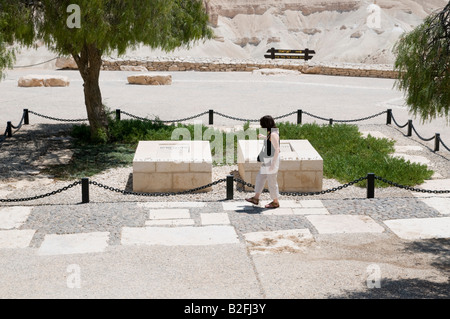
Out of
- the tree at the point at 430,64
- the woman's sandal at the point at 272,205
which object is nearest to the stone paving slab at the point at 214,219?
the woman's sandal at the point at 272,205

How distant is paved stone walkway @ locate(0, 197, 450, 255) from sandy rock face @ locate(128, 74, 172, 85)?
17.0 meters

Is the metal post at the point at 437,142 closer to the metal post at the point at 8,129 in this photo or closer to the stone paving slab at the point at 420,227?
the stone paving slab at the point at 420,227

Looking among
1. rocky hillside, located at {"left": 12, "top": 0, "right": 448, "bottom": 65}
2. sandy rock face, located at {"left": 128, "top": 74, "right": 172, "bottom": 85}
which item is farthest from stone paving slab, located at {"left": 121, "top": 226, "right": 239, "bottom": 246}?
rocky hillside, located at {"left": 12, "top": 0, "right": 448, "bottom": 65}

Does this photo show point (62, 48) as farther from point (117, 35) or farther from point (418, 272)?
point (418, 272)

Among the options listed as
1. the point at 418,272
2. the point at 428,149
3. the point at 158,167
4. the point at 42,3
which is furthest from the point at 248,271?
the point at 428,149

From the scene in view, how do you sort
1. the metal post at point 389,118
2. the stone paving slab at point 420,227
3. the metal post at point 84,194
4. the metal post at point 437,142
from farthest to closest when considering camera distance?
1. the metal post at point 389,118
2. the metal post at point 437,142
3. the metal post at point 84,194
4. the stone paving slab at point 420,227

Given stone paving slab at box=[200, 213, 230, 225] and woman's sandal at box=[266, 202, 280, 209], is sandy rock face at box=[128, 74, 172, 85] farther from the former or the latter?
stone paving slab at box=[200, 213, 230, 225]

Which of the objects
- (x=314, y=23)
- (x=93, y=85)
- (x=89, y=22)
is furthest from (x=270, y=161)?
(x=314, y=23)

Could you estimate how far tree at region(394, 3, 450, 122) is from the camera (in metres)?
7.51

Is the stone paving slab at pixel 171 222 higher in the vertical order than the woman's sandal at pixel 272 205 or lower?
lower

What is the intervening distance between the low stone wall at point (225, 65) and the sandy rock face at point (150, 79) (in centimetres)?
648

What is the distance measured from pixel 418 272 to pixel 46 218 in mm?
5086

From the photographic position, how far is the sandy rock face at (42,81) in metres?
25.4

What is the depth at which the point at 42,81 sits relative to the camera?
25.5 metres
